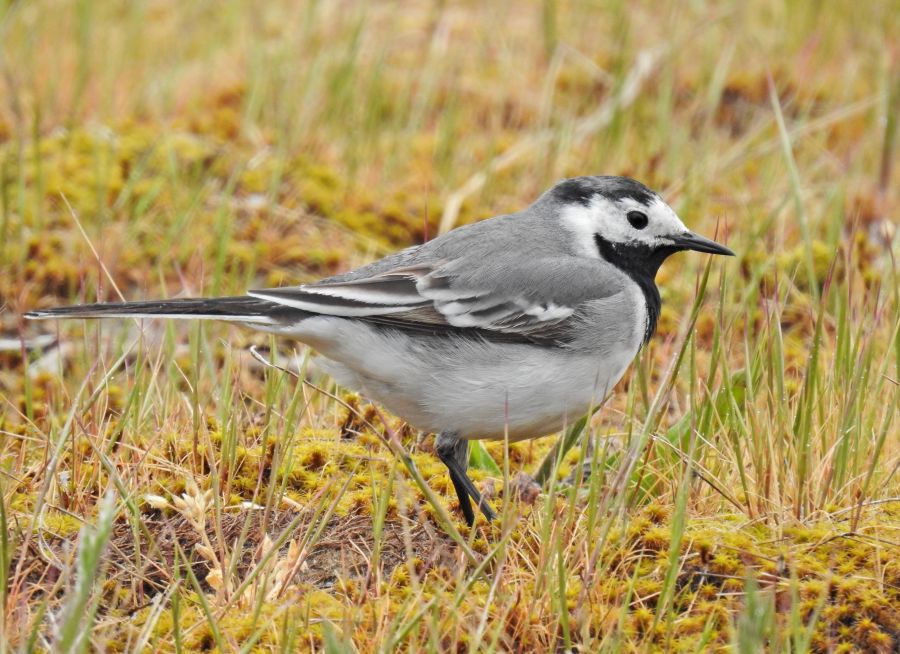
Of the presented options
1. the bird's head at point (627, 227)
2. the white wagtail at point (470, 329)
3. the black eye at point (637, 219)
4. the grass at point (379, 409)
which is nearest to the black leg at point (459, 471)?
the white wagtail at point (470, 329)

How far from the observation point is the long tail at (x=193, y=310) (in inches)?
162

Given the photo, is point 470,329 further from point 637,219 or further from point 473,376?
point 637,219

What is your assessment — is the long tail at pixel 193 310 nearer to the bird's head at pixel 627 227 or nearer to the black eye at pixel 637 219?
the bird's head at pixel 627 227

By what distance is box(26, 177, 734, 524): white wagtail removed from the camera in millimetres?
4363

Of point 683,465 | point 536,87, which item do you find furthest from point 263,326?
point 536,87

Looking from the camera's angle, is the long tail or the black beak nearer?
the long tail

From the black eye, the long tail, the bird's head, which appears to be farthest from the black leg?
the black eye

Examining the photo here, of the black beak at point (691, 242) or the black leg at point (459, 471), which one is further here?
the black beak at point (691, 242)

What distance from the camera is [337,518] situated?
13.8 feet

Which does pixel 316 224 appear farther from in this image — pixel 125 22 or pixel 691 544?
pixel 691 544

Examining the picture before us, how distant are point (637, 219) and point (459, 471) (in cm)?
127

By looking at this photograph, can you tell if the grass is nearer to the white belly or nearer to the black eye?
the white belly

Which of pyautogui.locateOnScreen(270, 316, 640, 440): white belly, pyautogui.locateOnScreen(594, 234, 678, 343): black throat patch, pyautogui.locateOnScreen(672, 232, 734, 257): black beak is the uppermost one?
pyautogui.locateOnScreen(672, 232, 734, 257): black beak

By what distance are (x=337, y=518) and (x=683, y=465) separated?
121 centimetres
